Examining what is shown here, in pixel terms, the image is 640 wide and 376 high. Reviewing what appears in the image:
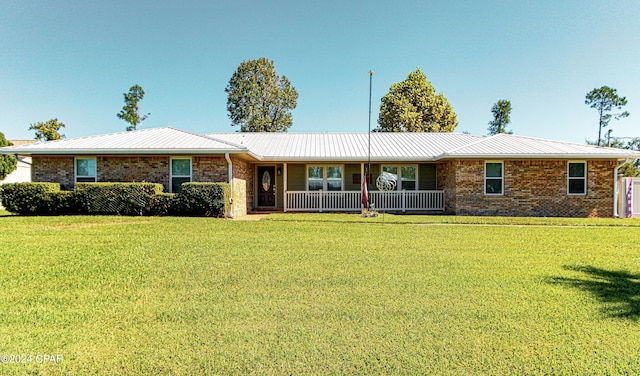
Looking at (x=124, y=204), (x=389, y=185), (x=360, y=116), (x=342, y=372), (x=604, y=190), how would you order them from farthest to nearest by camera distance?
(x=360, y=116) → (x=389, y=185) → (x=604, y=190) → (x=124, y=204) → (x=342, y=372)

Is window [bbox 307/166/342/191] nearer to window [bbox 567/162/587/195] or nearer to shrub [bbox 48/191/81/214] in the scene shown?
shrub [bbox 48/191/81/214]

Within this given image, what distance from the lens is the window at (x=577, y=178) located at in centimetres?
1403

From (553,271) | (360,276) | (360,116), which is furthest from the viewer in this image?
(360,116)

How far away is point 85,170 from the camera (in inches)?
532

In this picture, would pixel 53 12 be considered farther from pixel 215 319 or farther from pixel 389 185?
pixel 215 319

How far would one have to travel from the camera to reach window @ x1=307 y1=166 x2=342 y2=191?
16.5 metres

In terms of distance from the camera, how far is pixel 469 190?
1412 centimetres

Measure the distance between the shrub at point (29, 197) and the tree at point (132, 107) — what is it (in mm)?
34823

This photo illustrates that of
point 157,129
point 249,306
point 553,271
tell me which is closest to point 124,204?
point 157,129

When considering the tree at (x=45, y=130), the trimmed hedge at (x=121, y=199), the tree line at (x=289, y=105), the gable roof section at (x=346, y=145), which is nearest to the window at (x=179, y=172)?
the trimmed hedge at (x=121, y=199)

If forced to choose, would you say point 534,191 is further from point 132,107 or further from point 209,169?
Result: point 132,107

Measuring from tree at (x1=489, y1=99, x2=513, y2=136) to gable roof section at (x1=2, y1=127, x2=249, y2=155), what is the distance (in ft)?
140

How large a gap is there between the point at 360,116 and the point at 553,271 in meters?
21.0

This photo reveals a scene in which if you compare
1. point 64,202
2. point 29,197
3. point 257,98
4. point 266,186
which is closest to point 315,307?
point 64,202
